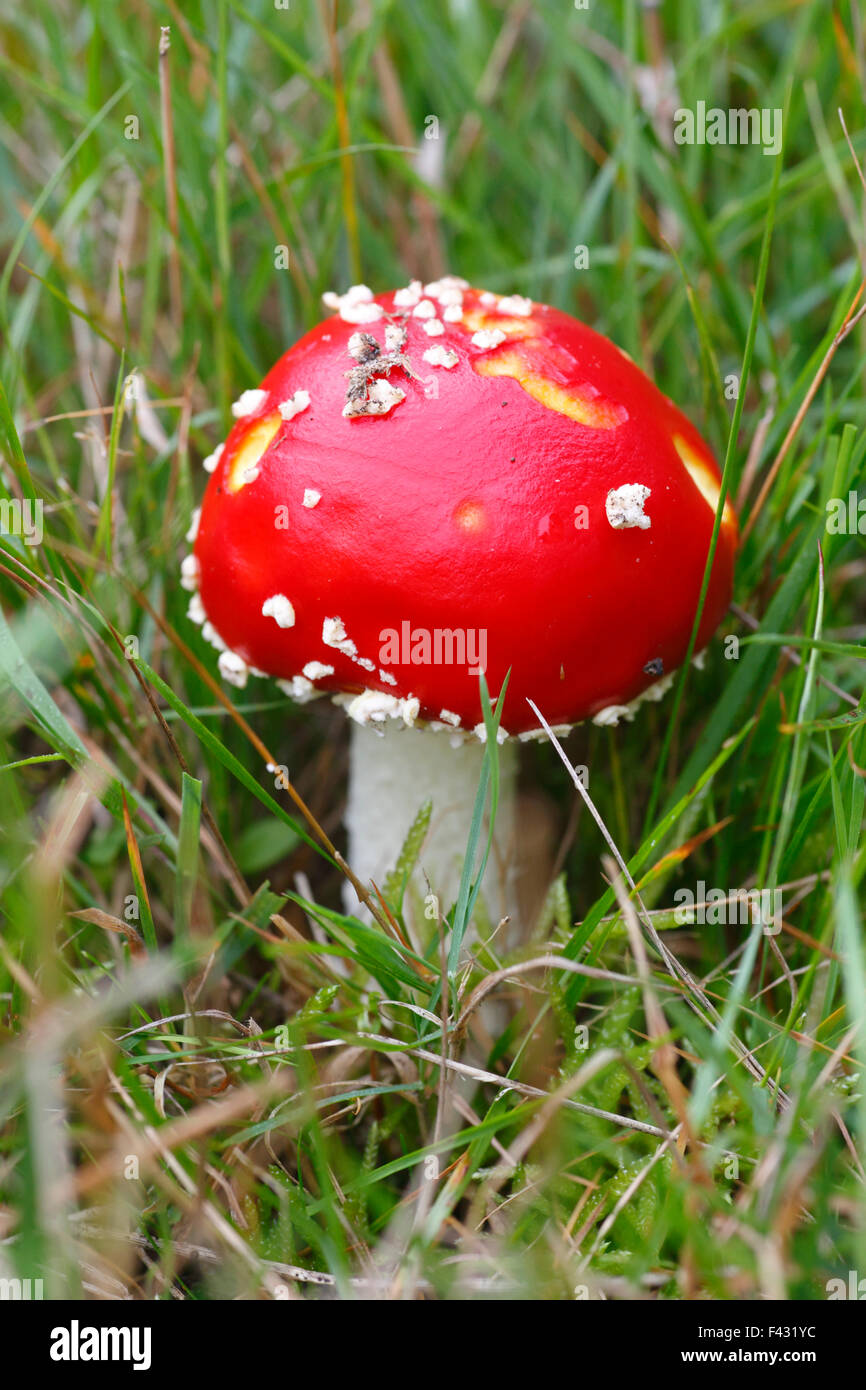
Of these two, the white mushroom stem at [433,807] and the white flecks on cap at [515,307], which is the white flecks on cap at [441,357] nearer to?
the white flecks on cap at [515,307]

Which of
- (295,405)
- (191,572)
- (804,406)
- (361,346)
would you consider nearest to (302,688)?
(191,572)

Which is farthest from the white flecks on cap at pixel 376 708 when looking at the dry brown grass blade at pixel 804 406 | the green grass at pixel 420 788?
the dry brown grass blade at pixel 804 406


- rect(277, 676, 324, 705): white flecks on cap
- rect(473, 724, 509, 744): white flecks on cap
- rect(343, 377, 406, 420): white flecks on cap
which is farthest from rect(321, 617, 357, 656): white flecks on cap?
rect(343, 377, 406, 420): white flecks on cap

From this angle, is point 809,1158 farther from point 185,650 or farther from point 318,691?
point 185,650

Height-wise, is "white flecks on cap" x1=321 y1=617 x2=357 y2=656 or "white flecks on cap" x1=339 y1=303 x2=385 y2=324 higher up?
"white flecks on cap" x1=339 y1=303 x2=385 y2=324

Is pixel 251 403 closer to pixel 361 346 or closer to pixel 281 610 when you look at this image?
pixel 361 346

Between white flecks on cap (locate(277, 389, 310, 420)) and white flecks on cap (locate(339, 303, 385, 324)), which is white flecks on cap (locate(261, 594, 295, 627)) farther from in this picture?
white flecks on cap (locate(339, 303, 385, 324))
